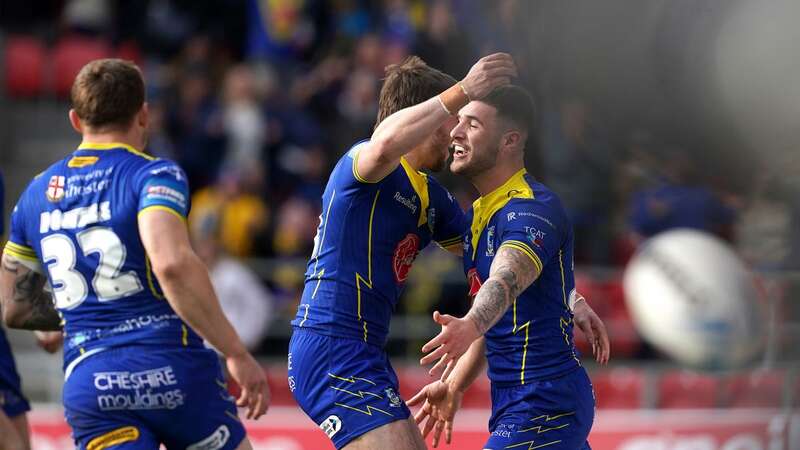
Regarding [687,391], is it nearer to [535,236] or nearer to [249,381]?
[535,236]

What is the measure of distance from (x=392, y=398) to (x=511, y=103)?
152cm

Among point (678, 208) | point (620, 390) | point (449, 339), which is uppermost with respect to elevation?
point (449, 339)

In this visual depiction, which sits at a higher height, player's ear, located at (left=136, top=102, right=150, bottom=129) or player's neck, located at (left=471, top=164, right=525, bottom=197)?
player's ear, located at (left=136, top=102, right=150, bottom=129)

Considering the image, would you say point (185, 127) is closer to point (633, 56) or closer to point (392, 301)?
point (633, 56)

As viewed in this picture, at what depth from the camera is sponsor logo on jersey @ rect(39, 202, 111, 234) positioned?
5.77 m

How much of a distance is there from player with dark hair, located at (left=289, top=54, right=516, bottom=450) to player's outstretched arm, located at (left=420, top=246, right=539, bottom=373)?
459 mm

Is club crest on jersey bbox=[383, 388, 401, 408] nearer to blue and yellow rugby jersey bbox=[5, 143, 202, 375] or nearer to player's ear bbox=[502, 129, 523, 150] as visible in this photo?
blue and yellow rugby jersey bbox=[5, 143, 202, 375]

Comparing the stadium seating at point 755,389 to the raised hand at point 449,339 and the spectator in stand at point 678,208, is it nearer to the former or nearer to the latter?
the spectator in stand at point 678,208

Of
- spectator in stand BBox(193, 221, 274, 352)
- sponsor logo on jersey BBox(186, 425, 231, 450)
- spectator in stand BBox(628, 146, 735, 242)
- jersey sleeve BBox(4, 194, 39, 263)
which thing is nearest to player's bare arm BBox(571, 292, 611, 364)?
sponsor logo on jersey BBox(186, 425, 231, 450)

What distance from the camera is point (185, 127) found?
14.7 metres

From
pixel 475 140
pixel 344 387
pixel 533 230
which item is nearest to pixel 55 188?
pixel 344 387

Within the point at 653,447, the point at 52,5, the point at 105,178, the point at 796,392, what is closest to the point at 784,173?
the point at 796,392

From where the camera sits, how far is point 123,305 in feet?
19.1

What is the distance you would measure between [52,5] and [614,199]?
7968 millimetres
